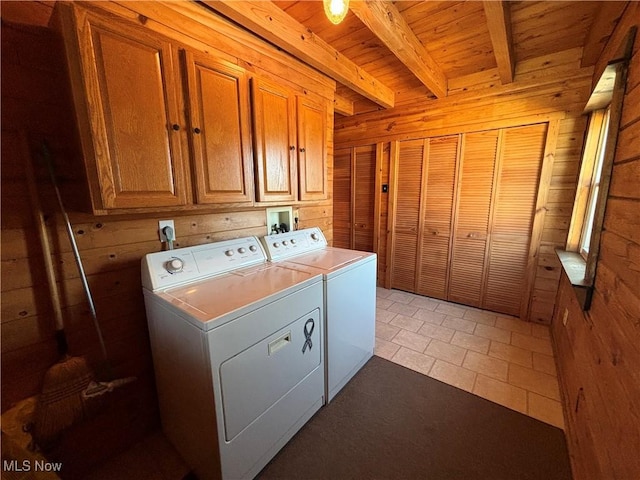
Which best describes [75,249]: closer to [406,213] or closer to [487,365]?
[487,365]

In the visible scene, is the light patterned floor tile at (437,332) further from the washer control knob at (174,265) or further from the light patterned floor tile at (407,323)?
the washer control knob at (174,265)

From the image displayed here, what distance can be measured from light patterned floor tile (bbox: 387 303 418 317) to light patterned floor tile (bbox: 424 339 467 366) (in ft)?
1.87

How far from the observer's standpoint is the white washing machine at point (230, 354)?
3.56ft

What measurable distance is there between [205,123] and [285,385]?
56.6 inches

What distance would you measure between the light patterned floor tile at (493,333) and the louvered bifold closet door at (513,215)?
1.31 feet

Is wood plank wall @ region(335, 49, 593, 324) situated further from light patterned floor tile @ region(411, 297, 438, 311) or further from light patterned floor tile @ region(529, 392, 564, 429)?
light patterned floor tile @ region(529, 392, 564, 429)

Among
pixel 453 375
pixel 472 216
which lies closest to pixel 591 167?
pixel 472 216

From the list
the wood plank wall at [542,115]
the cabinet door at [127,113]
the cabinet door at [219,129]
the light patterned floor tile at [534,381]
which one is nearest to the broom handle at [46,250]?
the cabinet door at [127,113]

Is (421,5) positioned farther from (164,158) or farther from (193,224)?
(193,224)

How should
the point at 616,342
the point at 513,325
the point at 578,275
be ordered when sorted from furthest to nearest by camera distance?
the point at 513,325 → the point at 578,275 → the point at 616,342

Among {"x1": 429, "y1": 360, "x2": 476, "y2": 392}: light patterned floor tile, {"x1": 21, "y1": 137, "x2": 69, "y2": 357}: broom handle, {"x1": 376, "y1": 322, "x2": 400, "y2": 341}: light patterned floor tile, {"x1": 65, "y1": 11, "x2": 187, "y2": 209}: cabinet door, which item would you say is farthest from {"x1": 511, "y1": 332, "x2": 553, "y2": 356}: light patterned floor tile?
{"x1": 21, "y1": 137, "x2": 69, "y2": 357}: broom handle

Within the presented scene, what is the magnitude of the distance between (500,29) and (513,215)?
170 centimetres

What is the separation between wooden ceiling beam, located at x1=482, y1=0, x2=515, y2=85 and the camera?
4.94 ft

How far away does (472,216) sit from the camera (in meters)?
2.91
